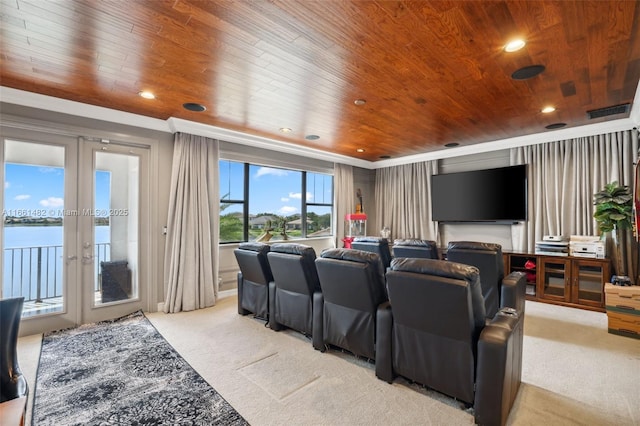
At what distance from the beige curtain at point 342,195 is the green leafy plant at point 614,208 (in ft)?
14.0

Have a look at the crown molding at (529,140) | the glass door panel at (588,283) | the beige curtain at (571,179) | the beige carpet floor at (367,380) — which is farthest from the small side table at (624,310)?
the crown molding at (529,140)

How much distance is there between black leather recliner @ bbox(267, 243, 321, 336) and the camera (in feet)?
9.93

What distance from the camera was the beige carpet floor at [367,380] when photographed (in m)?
1.99

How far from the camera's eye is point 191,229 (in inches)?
173

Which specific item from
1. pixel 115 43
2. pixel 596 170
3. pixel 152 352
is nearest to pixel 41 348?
pixel 152 352

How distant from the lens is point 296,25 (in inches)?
82.9

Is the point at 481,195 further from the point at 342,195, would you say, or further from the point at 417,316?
the point at 417,316

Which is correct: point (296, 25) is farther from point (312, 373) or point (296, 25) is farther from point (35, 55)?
point (312, 373)

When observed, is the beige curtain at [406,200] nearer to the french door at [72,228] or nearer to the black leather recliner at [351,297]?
the black leather recliner at [351,297]

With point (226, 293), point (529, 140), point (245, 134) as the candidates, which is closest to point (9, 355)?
point (226, 293)

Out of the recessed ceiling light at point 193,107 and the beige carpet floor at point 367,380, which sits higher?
the recessed ceiling light at point 193,107

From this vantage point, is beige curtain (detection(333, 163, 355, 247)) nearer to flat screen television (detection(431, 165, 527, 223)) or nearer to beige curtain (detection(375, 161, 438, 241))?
beige curtain (detection(375, 161, 438, 241))

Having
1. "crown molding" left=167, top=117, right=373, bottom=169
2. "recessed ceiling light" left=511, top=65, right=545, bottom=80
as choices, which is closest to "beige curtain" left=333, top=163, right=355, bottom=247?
"crown molding" left=167, top=117, right=373, bottom=169

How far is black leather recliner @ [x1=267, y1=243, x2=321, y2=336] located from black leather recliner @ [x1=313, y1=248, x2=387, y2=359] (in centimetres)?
24
